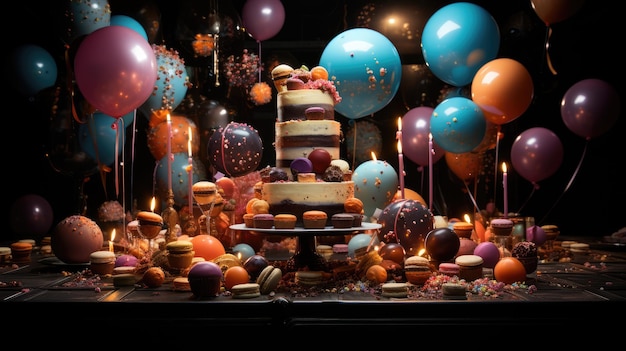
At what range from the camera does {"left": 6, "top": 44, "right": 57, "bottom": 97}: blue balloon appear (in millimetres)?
6570

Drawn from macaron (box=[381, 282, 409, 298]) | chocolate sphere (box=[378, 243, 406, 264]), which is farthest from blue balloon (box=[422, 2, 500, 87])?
macaron (box=[381, 282, 409, 298])

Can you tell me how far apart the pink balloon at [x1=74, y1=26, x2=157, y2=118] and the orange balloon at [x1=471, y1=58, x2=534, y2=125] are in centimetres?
292

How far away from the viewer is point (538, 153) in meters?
6.31

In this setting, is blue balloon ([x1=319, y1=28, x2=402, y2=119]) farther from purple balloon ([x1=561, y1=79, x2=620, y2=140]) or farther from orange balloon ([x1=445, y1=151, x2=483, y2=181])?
purple balloon ([x1=561, y1=79, x2=620, y2=140])

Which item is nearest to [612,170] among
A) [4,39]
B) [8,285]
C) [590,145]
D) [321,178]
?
[590,145]

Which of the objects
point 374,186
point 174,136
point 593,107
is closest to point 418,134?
point 374,186

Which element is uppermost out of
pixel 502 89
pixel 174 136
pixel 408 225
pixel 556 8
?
pixel 556 8

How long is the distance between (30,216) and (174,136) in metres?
1.86

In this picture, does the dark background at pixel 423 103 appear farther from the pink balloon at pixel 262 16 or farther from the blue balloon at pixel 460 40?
the blue balloon at pixel 460 40

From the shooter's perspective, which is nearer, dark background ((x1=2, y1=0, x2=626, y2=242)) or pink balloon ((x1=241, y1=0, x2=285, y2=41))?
pink balloon ((x1=241, y1=0, x2=285, y2=41))

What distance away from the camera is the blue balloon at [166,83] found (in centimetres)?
620

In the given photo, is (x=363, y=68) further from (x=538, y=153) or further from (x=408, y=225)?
(x=538, y=153)

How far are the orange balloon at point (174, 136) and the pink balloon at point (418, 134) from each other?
2.16 m
